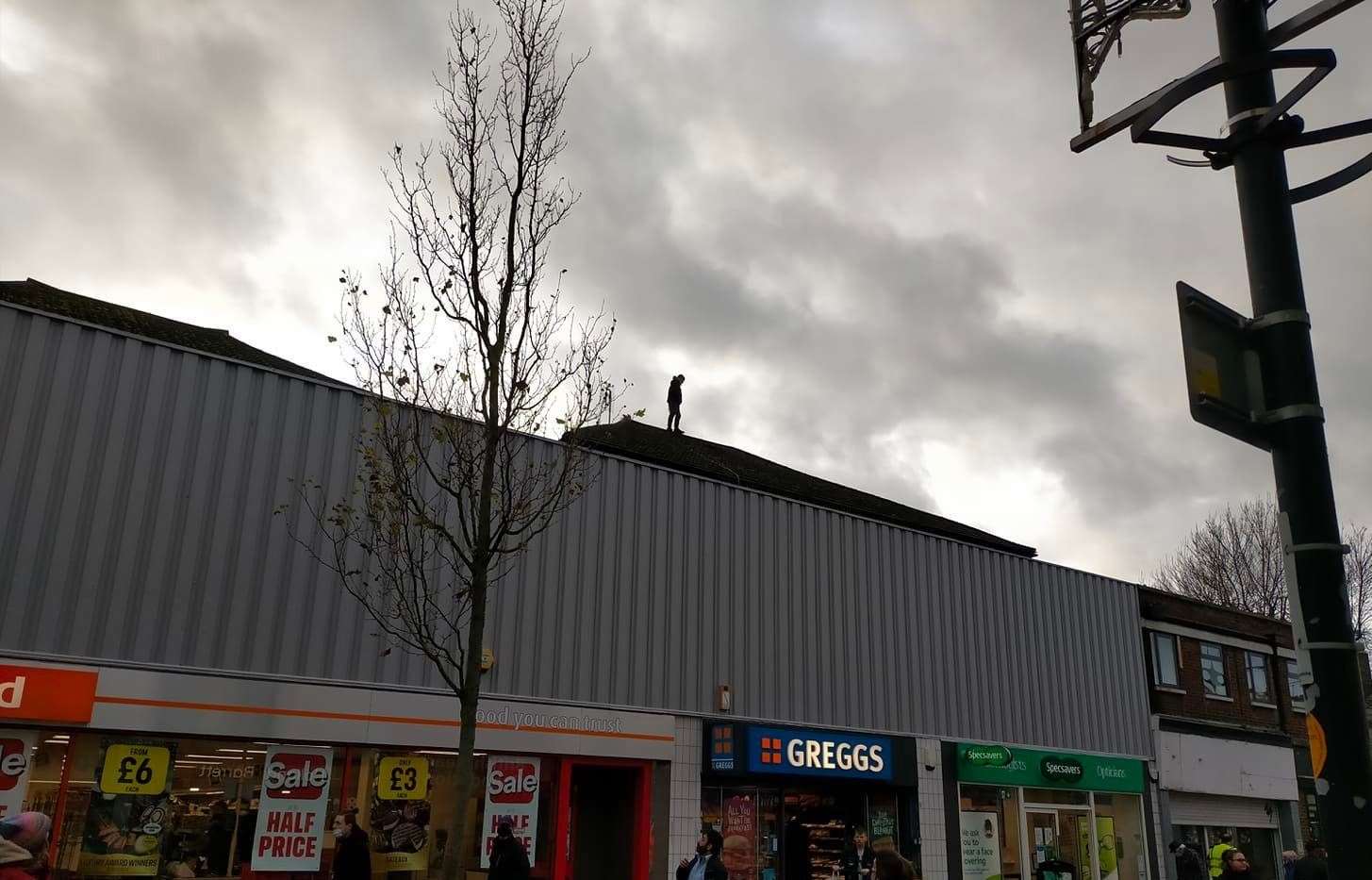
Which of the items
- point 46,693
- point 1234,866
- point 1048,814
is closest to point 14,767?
point 46,693

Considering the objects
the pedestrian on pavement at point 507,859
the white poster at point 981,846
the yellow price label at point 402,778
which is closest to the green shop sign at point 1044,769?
the white poster at point 981,846

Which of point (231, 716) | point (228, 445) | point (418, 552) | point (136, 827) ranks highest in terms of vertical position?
point (228, 445)

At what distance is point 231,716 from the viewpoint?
13180 millimetres

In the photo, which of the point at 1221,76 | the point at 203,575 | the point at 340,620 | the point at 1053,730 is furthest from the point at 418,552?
the point at 1053,730

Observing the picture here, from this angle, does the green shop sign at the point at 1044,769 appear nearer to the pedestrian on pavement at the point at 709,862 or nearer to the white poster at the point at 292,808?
the pedestrian on pavement at the point at 709,862

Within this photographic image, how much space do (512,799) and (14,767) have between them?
6.00 metres

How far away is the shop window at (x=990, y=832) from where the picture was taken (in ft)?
67.6

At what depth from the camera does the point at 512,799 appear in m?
15.4

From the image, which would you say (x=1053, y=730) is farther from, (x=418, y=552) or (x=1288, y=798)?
(x=418, y=552)

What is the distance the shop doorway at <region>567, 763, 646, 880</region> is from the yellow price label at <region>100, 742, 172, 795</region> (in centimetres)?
548

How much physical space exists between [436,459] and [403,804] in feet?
15.0

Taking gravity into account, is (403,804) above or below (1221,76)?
below

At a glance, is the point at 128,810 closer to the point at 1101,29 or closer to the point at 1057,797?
the point at 1101,29

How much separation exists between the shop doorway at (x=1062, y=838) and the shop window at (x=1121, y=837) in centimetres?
35
